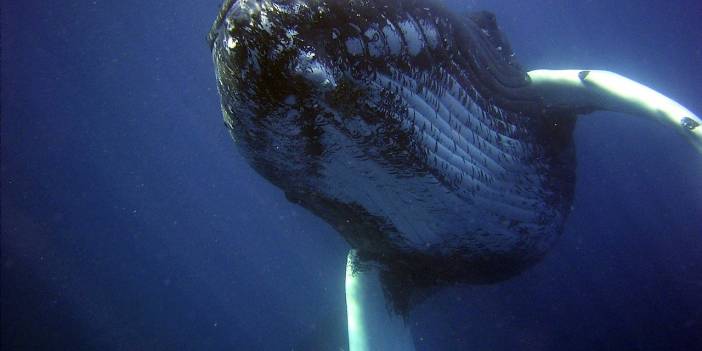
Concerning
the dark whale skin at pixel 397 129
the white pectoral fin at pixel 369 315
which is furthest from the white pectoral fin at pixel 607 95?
the white pectoral fin at pixel 369 315

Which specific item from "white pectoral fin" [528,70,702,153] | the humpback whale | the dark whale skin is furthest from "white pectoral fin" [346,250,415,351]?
→ "white pectoral fin" [528,70,702,153]

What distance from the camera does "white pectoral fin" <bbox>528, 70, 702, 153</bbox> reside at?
3617 mm

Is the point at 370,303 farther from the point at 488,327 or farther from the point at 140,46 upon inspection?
A: the point at 140,46

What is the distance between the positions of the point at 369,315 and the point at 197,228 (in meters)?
61.0

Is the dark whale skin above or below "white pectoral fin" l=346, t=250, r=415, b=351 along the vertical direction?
above

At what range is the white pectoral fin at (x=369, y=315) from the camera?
15.4ft

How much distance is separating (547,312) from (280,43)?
7.60 m

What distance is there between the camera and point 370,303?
4.81 meters

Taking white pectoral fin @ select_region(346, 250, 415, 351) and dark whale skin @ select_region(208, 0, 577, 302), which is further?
white pectoral fin @ select_region(346, 250, 415, 351)

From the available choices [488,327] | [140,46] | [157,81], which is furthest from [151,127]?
[488,327]

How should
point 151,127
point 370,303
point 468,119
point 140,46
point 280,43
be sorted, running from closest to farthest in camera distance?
point 280,43 < point 468,119 < point 370,303 < point 140,46 < point 151,127

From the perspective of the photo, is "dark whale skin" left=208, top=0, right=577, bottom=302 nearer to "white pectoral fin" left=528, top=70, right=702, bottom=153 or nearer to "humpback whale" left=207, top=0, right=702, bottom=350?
"humpback whale" left=207, top=0, right=702, bottom=350

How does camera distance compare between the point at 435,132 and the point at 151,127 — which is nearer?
the point at 435,132

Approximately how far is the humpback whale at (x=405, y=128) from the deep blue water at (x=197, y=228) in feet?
5.16
